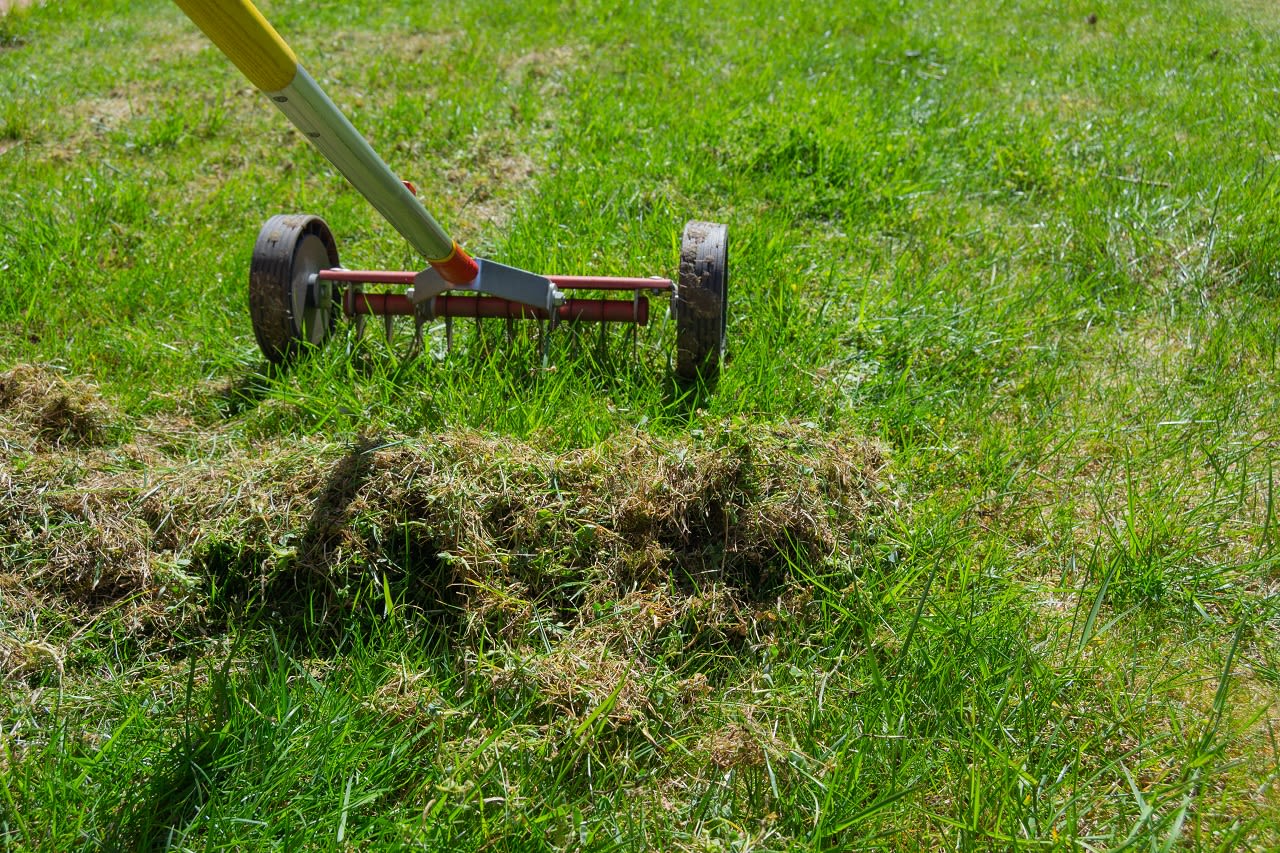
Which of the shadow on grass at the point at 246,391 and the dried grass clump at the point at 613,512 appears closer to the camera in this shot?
the dried grass clump at the point at 613,512

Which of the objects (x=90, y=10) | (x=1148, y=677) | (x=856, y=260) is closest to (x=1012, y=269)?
(x=856, y=260)

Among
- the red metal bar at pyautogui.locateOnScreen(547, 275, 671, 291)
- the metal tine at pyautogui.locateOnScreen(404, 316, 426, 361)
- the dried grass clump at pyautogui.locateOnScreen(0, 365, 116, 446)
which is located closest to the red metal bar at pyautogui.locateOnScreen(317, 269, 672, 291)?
A: the red metal bar at pyautogui.locateOnScreen(547, 275, 671, 291)

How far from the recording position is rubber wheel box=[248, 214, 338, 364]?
306 centimetres

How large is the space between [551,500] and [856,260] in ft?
7.04

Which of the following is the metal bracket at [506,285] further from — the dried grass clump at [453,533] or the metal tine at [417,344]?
the dried grass clump at [453,533]

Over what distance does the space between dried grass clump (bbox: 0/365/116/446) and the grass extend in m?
0.02

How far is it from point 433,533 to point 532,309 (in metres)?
1.00

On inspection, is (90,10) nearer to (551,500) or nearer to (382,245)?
(382,245)

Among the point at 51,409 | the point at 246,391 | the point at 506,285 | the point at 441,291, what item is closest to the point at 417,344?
the point at 441,291

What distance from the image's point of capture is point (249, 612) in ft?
7.87

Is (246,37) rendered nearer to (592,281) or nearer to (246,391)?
(592,281)

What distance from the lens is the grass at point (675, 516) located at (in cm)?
192

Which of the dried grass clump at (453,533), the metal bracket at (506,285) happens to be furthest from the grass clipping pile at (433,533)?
the metal bracket at (506,285)

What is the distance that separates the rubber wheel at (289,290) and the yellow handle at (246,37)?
1012 millimetres
